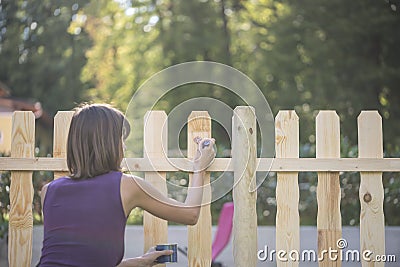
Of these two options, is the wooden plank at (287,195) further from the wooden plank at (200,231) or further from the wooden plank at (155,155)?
the wooden plank at (155,155)

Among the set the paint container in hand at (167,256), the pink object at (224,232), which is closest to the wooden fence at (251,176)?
the paint container in hand at (167,256)

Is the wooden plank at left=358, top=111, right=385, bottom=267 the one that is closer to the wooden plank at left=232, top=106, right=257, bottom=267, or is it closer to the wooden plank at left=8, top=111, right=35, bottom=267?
the wooden plank at left=232, top=106, right=257, bottom=267

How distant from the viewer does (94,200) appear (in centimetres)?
225

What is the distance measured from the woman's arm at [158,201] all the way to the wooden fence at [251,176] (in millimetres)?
335

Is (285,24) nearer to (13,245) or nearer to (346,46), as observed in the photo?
(346,46)

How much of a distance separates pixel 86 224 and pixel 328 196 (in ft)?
4.25

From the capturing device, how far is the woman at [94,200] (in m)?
2.24

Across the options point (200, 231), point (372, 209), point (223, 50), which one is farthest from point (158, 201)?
point (223, 50)

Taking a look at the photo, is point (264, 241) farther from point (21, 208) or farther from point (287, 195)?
point (21, 208)

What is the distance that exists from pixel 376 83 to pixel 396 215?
526cm

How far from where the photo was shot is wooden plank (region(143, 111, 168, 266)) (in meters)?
2.91

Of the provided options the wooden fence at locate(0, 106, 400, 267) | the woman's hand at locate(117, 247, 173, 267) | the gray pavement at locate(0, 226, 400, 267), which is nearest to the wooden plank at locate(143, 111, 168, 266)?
the wooden fence at locate(0, 106, 400, 267)

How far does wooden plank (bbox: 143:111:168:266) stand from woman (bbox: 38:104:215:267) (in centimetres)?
51

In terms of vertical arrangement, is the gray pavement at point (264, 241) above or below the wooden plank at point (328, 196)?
below
